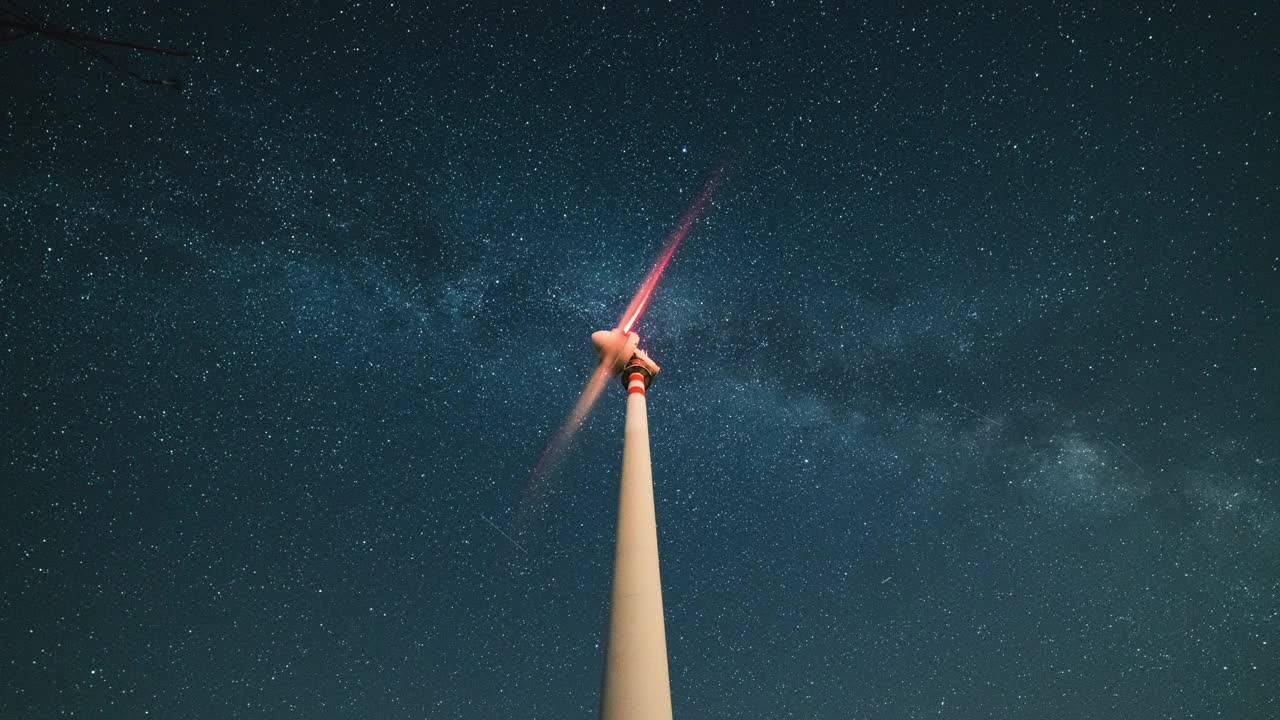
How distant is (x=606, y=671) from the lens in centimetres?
895

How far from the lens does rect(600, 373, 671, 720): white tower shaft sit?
8.53 m

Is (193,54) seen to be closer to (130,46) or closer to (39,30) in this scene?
(130,46)

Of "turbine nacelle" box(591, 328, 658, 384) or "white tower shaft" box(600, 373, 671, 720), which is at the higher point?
"turbine nacelle" box(591, 328, 658, 384)

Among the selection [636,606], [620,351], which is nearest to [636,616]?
[636,606]

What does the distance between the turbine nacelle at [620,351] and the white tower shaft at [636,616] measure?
3.02 metres

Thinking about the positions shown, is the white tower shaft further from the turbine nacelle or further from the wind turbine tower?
the turbine nacelle

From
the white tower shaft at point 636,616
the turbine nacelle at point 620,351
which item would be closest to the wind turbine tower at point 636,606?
the white tower shaft at point 636,616

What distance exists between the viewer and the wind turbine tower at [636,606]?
8.55m

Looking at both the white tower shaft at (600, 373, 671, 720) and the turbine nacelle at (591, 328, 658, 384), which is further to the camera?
the turbine nacelle at (591, 328, 658, 384)

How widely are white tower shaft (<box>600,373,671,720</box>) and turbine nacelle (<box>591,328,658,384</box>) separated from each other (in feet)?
9.89

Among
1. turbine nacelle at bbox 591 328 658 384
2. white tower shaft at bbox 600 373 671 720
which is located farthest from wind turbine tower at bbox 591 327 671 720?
turbine nacelle at bbox 591 328 658 384

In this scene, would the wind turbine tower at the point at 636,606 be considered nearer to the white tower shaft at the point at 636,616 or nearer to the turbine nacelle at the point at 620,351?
the white tower shaft at the point at 636,616

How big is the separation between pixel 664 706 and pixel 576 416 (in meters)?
7.84

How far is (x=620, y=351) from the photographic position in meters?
14.8
